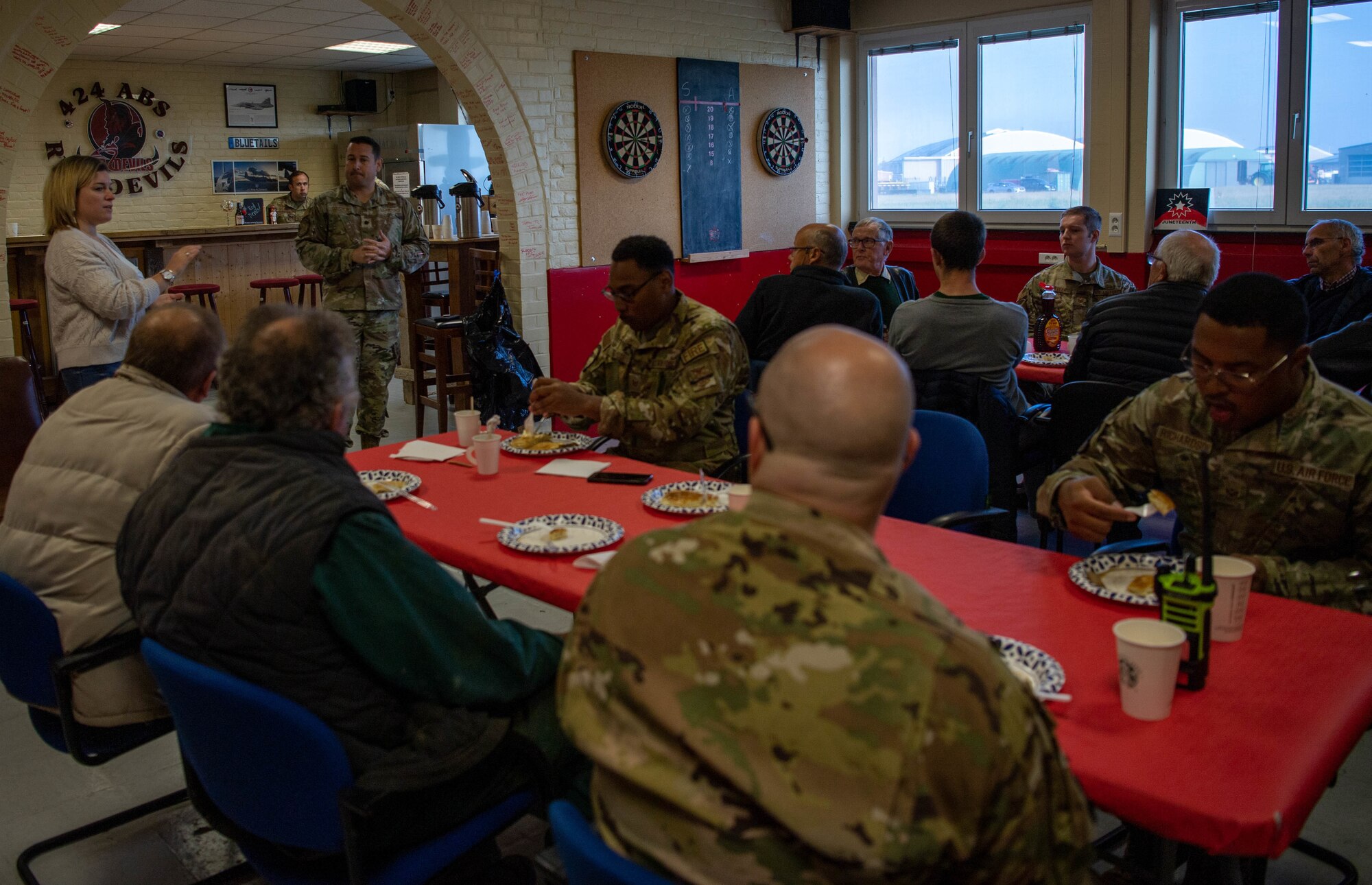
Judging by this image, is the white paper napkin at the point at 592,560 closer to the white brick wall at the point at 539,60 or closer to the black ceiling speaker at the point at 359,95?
the white brick wall at the point at 539,60

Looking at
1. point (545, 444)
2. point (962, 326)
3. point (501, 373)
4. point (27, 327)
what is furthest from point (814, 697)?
point (27, 327)

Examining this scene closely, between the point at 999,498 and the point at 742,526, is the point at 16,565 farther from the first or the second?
the point at 999,498

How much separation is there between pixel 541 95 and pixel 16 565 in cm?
490

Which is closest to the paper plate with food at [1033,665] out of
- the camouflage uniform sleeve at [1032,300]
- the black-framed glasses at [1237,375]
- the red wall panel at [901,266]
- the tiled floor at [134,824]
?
the black-framed glasses at [1237,375]

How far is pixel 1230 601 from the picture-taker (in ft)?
5.86

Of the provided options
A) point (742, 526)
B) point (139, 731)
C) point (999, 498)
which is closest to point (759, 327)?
point (999, 498)

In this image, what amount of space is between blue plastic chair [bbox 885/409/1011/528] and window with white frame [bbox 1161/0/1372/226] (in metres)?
4.56

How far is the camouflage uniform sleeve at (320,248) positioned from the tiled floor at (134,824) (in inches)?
125

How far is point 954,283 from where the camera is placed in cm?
418

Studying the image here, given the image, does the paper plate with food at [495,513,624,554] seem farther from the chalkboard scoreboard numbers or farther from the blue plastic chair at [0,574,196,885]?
the chalkboard scoreboard numbers

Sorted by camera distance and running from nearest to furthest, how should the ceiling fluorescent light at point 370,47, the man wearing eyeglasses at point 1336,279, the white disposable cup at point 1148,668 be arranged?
the white disposable cup at point 1148,668 → the man wearing eyeglasses at point 1336,279 → the ceiling fluorescent light at point 370,47

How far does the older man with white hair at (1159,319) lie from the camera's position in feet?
12.9

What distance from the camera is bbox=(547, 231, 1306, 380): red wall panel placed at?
6551 mm

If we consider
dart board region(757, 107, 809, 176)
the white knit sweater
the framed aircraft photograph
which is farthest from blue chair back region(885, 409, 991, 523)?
the framed aircraft photograph
